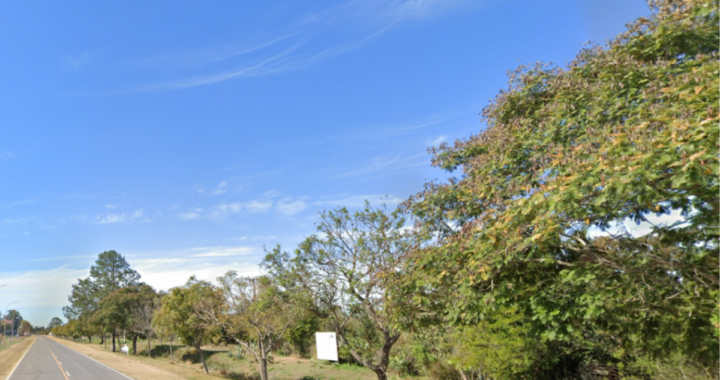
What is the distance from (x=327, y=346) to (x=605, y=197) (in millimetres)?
19672

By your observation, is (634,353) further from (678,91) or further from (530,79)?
(678,91)

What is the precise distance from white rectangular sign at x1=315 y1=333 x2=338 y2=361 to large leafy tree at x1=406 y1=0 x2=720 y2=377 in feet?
45.4

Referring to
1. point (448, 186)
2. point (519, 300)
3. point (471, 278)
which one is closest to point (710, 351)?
point (519, 300)

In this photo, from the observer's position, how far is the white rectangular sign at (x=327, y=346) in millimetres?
22078

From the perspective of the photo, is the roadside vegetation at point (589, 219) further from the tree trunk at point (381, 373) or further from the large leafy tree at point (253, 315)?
the large leafy tree at point (253, 315)

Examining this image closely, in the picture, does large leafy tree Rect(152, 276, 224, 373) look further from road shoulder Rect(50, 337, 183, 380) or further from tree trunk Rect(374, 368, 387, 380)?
tree trunk Rect(374, 368, 387, 380)

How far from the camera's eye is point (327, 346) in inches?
880

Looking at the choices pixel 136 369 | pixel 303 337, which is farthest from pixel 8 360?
pixel 303 337

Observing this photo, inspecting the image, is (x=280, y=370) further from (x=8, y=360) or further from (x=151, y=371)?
(x=8, y=360)

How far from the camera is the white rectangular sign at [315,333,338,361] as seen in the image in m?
22.1

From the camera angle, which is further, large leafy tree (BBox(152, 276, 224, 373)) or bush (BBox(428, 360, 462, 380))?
large leafy tree (BBox(152, 276, 224, 373))

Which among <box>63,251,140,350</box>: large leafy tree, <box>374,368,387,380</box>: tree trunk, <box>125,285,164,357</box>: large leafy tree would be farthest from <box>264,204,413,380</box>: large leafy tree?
<box>63,251,140,350</box>: large leafy tree

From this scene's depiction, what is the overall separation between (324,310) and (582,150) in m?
13.5

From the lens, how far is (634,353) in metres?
11.9
